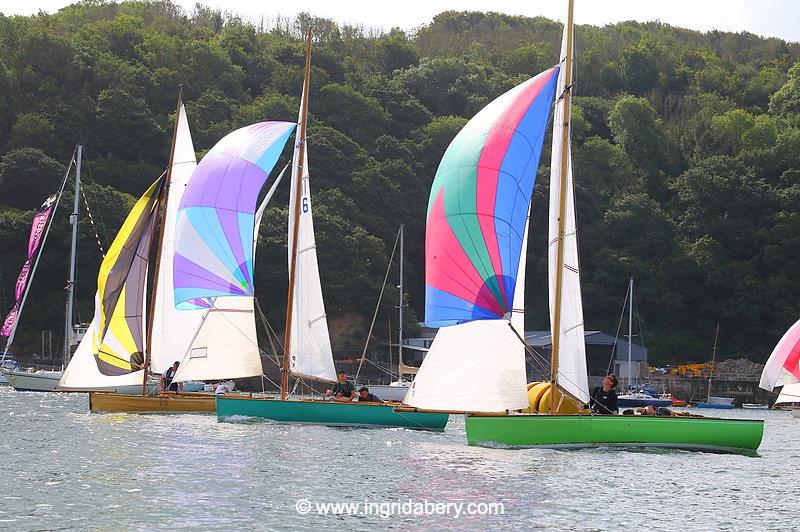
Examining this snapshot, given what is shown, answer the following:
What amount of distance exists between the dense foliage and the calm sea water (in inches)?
1564

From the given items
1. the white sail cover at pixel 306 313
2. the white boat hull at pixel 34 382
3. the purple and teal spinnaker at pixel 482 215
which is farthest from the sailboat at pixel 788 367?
the white boat hull at pixel 34 382

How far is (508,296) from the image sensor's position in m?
21.4

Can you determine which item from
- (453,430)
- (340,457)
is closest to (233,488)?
(340,457)

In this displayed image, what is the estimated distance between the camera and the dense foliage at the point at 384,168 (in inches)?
2571

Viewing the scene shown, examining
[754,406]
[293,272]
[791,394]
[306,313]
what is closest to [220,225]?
[293,272]

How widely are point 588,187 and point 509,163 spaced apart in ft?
198

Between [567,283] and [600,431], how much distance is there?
3019mm

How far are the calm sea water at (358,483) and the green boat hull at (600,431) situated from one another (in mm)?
247

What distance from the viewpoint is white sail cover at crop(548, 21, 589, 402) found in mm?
22328

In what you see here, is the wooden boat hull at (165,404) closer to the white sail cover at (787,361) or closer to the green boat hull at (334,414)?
the green boat hull at (334,414)

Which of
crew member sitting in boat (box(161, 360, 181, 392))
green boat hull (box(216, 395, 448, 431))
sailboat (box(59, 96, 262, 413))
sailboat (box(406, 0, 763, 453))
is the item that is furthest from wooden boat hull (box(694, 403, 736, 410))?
sailboat (box(406, 0, 763, 453))

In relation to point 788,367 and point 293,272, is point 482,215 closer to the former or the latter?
point 293,272

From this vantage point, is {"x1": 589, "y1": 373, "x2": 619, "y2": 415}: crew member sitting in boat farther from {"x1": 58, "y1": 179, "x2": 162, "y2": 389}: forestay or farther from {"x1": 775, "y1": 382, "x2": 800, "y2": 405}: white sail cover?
{"x1": 775, "y1": 382, "x2": 800, "y2": 405}: white sail cover

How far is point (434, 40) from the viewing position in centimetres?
12100
